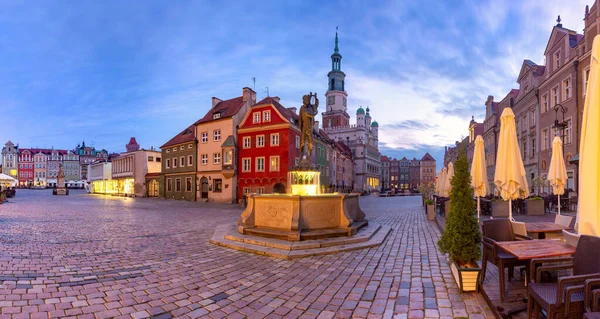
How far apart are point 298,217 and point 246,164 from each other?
24953mm

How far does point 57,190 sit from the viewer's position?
169 feet

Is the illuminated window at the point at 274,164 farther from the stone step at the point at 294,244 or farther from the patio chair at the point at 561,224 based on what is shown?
the patio chair at the point at 561,224

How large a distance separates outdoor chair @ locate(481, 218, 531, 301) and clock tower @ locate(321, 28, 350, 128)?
298ft

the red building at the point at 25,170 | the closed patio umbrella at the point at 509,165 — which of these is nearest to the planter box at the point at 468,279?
the closed patio umbrella at the point at 509,165

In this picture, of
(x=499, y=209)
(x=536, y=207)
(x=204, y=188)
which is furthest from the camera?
(x=204, y=188)

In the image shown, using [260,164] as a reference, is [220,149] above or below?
above

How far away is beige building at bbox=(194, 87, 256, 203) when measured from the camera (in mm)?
33812

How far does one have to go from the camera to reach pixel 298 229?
9.42 meters

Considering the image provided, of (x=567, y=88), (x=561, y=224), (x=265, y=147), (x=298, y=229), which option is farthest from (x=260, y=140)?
(x=561, y=224)

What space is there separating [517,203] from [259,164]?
890 inches

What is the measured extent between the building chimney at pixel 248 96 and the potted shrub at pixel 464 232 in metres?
32.5

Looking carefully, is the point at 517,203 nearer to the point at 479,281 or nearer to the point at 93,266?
the point at 479,281

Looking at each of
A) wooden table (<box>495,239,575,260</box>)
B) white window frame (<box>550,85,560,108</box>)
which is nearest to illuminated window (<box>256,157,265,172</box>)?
white window frame (<box>550,85,560,108</box>)

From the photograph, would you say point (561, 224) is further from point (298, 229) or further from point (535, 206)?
point (535, 206)
